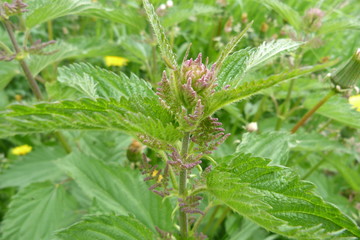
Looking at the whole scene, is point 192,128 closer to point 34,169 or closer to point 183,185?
point 183,185

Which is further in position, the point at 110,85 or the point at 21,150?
the point at 21,150

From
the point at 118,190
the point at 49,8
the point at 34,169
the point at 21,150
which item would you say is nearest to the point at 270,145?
the point at 118,190

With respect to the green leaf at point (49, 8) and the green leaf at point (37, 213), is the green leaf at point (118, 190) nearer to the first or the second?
the green leaf at point (37, 213)

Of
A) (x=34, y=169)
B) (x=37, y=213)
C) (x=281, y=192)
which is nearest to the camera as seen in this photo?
(x=281, y=192)

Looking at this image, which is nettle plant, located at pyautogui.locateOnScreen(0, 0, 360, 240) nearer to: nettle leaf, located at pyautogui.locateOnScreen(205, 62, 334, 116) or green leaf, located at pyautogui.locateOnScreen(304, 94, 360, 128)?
nettle leaf, located at pyautogui.locateOnScreen(205, 62, 334, 116)

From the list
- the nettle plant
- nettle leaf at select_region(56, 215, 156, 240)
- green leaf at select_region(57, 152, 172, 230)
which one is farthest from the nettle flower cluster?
green leaf at select_region(57, 152, 172, 230)

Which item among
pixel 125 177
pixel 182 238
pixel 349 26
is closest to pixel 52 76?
pixel 125 177
